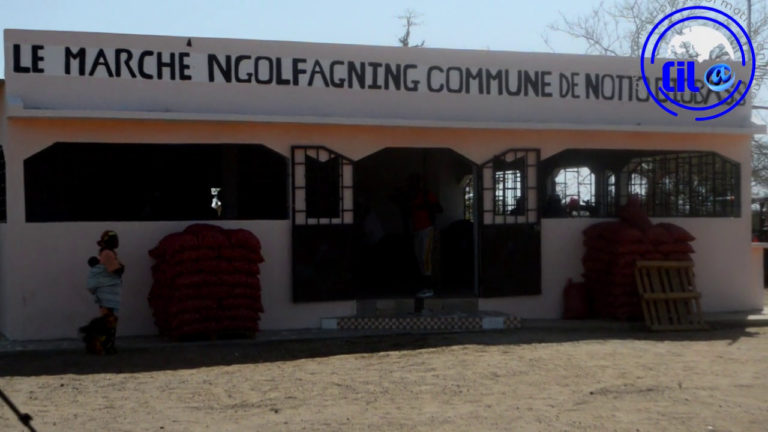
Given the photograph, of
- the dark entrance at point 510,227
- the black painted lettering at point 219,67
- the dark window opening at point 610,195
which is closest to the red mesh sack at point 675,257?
the dark window opening at point 610,195

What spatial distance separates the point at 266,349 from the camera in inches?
436

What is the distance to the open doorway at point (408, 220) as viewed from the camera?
1560 centimetres

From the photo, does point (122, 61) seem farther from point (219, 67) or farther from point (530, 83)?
point (530, 83)

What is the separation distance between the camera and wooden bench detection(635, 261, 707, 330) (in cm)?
1268

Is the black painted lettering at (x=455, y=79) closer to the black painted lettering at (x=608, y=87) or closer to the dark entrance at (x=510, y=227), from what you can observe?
the dark entrance at (x=510, y=227)

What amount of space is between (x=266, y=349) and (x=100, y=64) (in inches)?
160

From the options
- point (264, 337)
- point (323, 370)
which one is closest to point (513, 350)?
point (323, 370)

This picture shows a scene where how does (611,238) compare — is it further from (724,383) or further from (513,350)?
(724,383)

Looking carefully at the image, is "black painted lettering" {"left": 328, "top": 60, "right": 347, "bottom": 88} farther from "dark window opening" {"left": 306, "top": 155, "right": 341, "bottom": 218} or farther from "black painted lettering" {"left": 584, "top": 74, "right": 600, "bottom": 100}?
"black painted lettering" {"left": 584, "top": 74, "right": 600, "bottom": 100}

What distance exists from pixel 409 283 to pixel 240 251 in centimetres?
460

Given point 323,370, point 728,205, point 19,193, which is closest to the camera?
point 323,370

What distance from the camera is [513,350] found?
10.8m

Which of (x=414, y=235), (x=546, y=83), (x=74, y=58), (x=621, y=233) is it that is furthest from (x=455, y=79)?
(x=74, y=58)

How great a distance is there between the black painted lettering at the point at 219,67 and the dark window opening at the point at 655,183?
5.12 m
